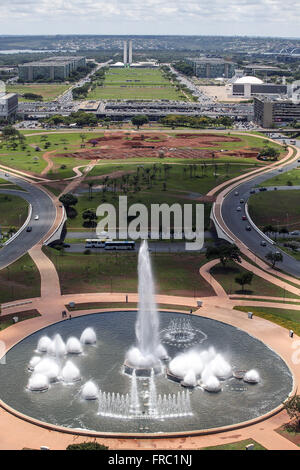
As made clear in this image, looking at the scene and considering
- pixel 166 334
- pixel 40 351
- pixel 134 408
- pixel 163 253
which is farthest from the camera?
pixel 163 253

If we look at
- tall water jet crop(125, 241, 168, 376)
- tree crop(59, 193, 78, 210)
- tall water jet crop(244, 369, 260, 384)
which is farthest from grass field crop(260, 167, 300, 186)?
tall water jet crop(244, 369, 260, 384)

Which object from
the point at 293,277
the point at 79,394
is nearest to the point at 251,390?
the point at 79,394

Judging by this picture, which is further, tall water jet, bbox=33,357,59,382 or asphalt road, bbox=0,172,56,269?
asphalt road, bbox=0,172,56,269

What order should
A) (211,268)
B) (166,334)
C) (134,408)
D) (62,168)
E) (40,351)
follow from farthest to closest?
1. (62,168)
2. (211,268)
3. (166,334)
4. (40,351)
5. (134,408)

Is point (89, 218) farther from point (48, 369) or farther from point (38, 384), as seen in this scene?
point (38, 384)

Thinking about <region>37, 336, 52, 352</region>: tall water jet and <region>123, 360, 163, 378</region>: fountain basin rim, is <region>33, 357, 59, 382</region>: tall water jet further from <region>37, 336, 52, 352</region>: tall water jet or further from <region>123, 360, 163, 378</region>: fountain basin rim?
<region>123, 360, 163, 378</region>: fountain basin rim

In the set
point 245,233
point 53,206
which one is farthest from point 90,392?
point 53,206

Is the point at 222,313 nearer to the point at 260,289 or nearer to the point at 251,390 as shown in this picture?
the point at 260,289
